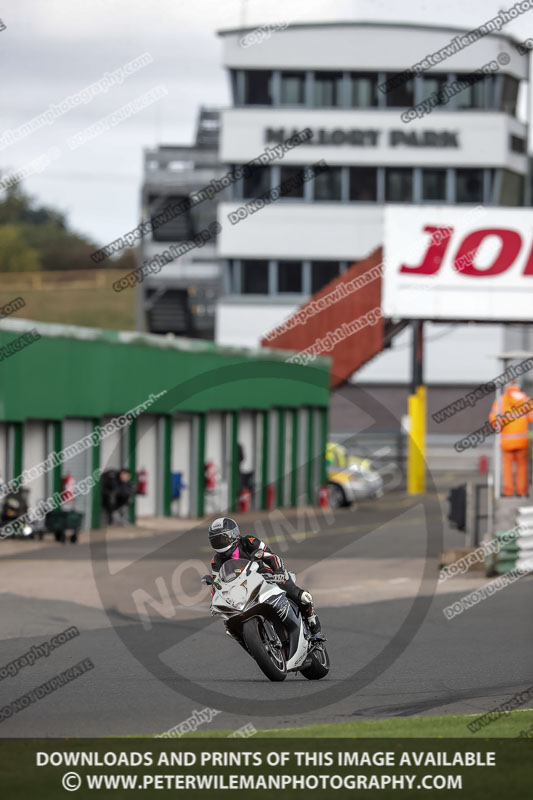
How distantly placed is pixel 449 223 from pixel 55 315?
203 ft

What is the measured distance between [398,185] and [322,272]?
5.08 metres

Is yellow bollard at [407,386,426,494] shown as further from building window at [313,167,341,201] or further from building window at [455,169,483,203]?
building window at [455,169,483,203]

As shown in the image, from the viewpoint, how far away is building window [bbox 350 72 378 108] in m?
63.0

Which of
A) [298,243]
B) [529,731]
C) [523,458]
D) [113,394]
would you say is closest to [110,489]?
[113,394]

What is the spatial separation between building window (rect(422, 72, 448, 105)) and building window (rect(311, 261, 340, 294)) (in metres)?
8.42

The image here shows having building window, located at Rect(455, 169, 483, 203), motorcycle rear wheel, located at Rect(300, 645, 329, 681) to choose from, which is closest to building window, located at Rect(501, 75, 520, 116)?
building window, located at Rect(455, 169, 483, 203)

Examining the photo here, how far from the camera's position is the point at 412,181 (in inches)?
2506

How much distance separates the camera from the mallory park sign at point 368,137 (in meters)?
62.8

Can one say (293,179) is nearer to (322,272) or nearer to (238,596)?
(322,272)

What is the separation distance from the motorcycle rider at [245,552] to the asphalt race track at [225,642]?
828 millimetres

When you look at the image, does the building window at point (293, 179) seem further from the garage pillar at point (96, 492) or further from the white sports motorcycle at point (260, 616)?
the white sports motorcycle at point (260, 616)

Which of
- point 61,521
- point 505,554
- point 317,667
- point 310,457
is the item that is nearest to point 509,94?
point 310,457

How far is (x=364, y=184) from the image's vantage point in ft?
209

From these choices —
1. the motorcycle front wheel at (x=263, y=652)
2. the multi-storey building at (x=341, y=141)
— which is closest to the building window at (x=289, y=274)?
the multi-storey building at (x=341, y=141)
